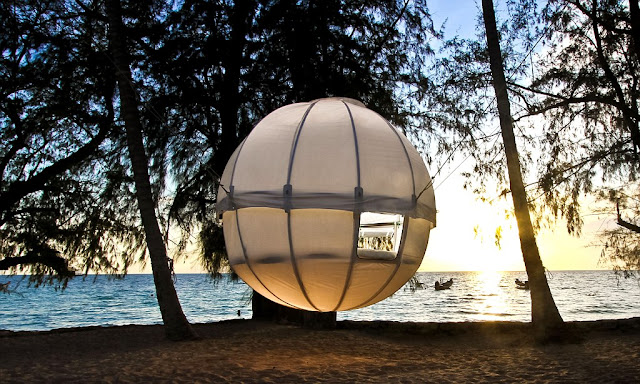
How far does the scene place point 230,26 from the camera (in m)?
10.3

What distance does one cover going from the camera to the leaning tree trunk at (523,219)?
8.18 meters

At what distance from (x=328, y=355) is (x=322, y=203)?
5.48 metres

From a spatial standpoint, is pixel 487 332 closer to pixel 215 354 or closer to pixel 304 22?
pixel 215 354

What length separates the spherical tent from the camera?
2.55 metres

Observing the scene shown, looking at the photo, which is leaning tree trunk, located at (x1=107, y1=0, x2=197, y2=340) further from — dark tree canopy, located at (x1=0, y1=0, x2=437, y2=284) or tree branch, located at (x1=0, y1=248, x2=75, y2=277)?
tree branch, located at (x1=0, y1=248, x2=75, y2=277)

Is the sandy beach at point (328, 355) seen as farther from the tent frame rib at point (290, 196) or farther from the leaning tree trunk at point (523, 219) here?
the tent frame rib at point (290, 196)

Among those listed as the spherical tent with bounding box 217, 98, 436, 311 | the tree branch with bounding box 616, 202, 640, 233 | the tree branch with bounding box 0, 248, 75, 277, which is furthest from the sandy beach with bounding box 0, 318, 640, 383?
the spherical tent with bounding box 217, 98, 436, 311

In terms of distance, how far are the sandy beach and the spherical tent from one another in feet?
10.6

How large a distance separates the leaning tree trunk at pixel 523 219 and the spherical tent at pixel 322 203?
19.6ft

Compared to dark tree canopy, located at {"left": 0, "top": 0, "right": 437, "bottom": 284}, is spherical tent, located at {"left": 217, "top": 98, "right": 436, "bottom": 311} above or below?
below

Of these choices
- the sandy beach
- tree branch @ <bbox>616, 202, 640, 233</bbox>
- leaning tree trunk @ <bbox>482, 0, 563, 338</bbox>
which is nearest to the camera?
the sandy beach

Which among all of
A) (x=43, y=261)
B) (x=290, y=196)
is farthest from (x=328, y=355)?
(x=43, y=261)

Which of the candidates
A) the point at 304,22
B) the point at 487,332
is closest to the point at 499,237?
the point at 487,332

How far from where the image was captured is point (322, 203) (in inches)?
97.3
